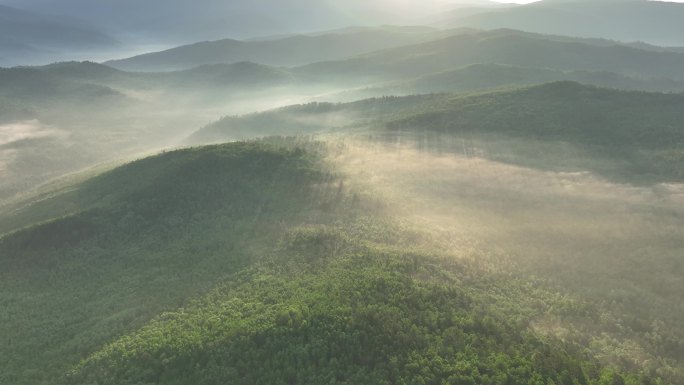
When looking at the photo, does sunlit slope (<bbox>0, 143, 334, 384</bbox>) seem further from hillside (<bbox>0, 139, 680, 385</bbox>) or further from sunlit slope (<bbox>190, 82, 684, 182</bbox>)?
sunlit slope (<bbox>190, 82, 684, 182</bbox>)

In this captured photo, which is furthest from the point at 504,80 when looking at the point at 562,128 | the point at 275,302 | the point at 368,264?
the point at 275,302

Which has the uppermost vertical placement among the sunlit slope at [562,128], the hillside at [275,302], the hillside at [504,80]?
the hillside at [504,80]

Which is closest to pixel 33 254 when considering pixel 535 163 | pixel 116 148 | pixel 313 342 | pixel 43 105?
pixel 313 342

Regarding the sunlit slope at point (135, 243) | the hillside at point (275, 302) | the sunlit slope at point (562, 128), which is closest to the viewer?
the hillside at point (275, 302)

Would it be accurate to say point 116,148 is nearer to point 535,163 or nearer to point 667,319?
point 535,163

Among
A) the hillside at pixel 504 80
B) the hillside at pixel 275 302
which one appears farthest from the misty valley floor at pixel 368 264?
the hillside at pixel 504 80

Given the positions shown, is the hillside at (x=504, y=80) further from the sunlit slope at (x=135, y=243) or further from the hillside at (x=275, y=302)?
the hillside at (x=275, y=302)

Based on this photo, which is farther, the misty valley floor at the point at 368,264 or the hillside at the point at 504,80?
the hillside at the point at 504,80
